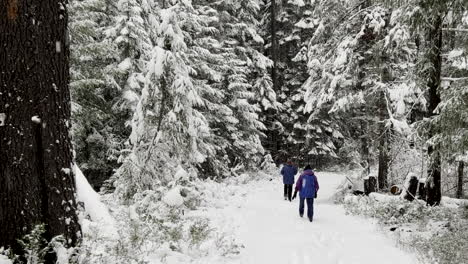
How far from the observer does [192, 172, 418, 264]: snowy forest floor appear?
7980 millimetres

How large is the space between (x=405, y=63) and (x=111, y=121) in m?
13.0

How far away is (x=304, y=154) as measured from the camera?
31.5 m

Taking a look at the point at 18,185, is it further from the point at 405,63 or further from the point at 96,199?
the point at 405,63

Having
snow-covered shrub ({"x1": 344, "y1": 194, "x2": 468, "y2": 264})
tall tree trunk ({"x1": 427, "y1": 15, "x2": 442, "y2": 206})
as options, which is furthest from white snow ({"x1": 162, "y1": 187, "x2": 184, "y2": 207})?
tall tree trunk ({"x1": 427, "y1": 15, "x2": 442, "y2": 206})

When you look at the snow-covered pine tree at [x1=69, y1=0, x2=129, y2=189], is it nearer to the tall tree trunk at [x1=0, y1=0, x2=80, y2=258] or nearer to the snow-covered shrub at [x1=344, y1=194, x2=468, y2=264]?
the snow-covered shrub at [x1=344, y1=194, x2=468, y2=264]

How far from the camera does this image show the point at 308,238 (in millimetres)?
9719

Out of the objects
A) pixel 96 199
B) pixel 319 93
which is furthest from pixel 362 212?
pixel 96 199

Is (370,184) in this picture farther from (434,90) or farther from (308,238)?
(308,238)

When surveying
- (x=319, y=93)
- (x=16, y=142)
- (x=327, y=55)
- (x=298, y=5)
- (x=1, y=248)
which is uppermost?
(x=298, y=5)

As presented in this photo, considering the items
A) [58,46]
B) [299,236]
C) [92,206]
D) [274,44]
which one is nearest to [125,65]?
[299,236]

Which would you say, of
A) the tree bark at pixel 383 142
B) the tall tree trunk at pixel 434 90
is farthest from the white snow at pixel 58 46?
the tree bark at pixel 383 142

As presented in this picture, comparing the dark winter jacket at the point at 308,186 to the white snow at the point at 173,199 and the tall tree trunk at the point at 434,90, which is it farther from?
the white snow at the point at 173,199

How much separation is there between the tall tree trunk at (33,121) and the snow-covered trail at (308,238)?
3.73m

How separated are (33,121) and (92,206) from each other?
1678 mm
